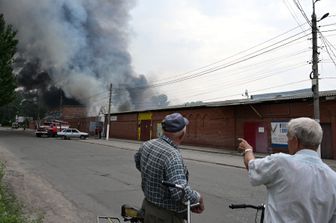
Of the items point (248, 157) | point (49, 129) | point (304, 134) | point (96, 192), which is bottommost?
point (96, 192)

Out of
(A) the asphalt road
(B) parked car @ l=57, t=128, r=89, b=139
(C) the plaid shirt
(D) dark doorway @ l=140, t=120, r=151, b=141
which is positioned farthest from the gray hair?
(B) parked car @ l=57, t=128, r=89, b=139

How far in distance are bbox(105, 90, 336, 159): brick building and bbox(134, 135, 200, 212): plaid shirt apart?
2298 centimetres

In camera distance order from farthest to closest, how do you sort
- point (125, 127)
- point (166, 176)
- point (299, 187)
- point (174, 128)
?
point (125, 127), point (174, 128), point (166, 176), point (299, 187)

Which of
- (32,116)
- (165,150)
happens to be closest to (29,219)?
(165,150)

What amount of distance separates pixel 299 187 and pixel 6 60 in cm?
4353

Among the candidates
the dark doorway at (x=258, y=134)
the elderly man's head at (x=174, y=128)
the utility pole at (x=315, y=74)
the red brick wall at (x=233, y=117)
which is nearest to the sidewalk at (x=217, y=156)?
the dark doorway at (x=258, y=134)

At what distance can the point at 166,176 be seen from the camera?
3.06 metres

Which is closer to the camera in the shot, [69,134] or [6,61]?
[6,61]

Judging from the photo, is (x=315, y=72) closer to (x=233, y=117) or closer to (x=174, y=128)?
(x=233, y=117)

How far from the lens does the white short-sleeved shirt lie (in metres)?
2.48

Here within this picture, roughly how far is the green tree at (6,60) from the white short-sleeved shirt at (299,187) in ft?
140

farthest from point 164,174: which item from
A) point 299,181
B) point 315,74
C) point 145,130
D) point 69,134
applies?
point 69,134

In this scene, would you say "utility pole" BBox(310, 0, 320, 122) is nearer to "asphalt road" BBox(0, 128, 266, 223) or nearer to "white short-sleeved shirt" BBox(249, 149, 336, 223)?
"asphalt road" BBox(0, 128, 266, 223)

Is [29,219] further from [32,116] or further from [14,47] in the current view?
[32,116]
